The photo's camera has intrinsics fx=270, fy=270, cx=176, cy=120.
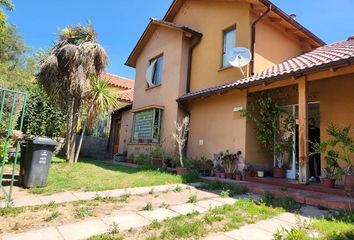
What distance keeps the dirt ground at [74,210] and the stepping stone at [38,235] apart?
8.7 inches

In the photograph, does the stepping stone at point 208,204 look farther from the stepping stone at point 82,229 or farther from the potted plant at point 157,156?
the potted plant at point 157,156

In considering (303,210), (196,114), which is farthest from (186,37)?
(303,210)

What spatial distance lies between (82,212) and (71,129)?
27.2ft

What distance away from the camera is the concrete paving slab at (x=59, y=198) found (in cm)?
569

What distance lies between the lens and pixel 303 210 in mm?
5418

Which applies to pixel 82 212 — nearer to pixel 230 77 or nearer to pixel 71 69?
pixel 230 77

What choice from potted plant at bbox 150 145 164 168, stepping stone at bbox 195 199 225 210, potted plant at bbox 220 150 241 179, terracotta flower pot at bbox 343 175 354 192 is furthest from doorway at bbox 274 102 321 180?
potted plant at bbox 150 145 164 168

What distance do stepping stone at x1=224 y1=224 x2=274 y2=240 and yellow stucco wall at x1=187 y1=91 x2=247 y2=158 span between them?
5464mm

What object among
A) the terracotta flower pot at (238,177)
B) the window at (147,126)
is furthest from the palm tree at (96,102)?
the terracotta flower pot at (238,177)

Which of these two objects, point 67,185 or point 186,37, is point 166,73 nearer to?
point 186,37

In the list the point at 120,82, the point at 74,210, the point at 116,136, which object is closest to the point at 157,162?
the point at 74,210

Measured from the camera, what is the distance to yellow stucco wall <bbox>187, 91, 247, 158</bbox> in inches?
391

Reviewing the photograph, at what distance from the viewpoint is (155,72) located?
15453mm

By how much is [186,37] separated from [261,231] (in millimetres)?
11059
